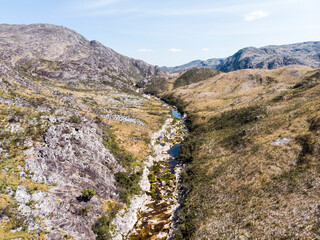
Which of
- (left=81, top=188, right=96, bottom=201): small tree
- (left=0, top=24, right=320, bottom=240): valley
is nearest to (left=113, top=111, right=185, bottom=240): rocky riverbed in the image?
(left=0, top=24, right=320, bottom=240): valley

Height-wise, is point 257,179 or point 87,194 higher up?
point 87,194

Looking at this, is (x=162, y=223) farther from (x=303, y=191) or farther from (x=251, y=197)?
(x=303, y=191)

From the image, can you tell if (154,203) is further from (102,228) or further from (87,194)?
(87,194)

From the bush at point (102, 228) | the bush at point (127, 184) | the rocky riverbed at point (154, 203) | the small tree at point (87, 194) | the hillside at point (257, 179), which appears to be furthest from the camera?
the bush at point (127, 184)

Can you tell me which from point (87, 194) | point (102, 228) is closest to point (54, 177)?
point (87, 194)

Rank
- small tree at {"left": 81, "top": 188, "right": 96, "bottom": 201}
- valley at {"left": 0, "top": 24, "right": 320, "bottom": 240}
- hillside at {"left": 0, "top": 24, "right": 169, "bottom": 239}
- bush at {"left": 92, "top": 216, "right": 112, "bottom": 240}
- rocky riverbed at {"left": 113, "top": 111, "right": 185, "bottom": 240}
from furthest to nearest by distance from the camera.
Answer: rocky riverbed at {"left": 113, "top": 111, "right": 185, "bottom": 240}, small tree at {"left": 81, "top": 188, "right": 96, "bottom": 201}, bush at {"left": 92, "top": 216, "right": 112, "bottom": 240}, valley at {"left": 0, "top": 24, "right": 320, "bottom": 240}, hillside at {"left": 0, "top": 24, "right": 169, "bottom": 239}

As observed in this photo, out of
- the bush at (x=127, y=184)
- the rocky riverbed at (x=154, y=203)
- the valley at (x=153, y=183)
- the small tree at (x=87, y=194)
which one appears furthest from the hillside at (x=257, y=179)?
the small tree at (x=87, y=194)

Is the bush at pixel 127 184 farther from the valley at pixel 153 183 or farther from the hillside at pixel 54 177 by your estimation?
the valley at pixel 153 183

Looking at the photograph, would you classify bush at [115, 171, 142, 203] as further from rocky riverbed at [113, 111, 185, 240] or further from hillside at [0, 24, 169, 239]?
rocky riverbed at [113, 111, 185, 240]
